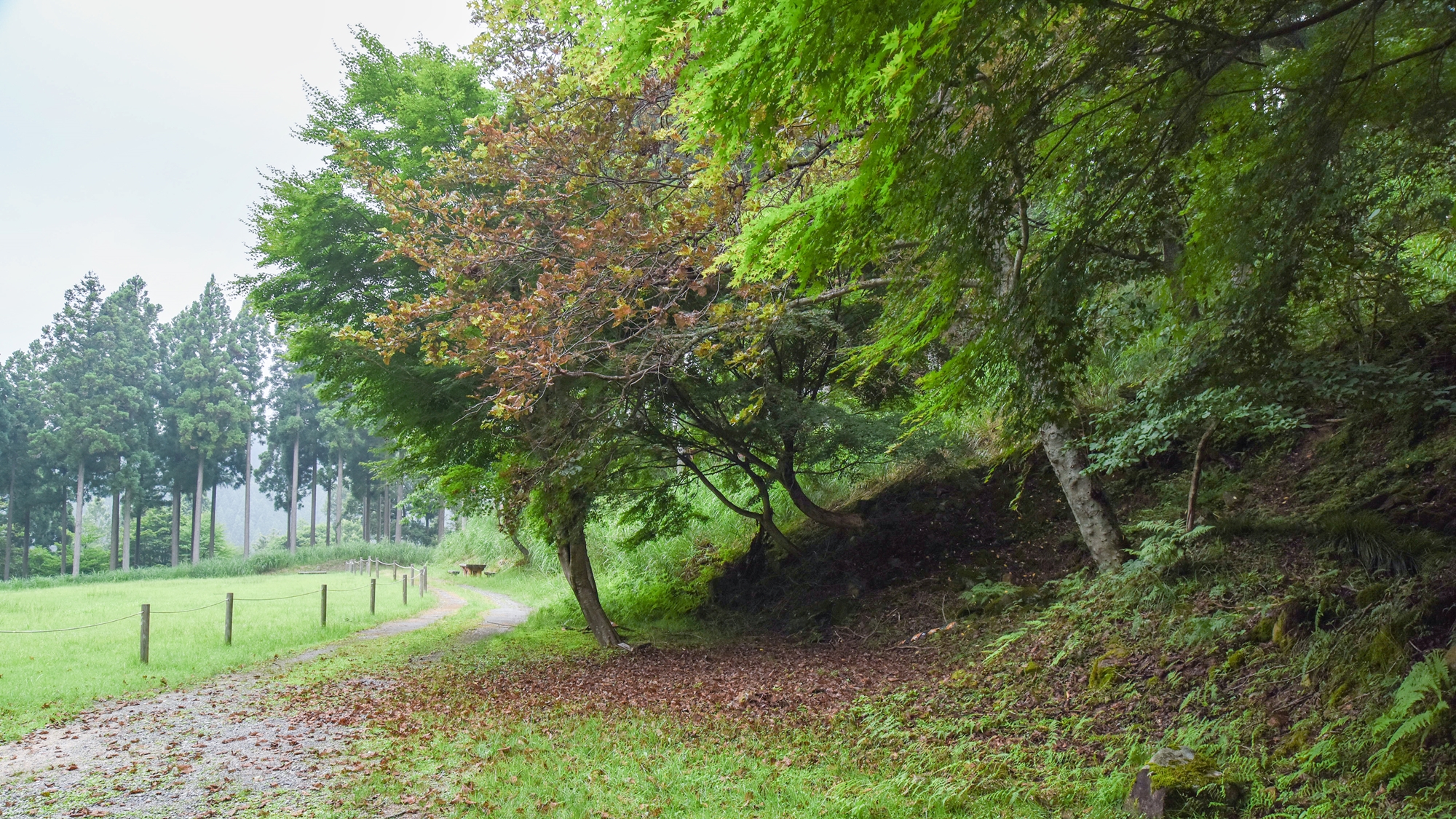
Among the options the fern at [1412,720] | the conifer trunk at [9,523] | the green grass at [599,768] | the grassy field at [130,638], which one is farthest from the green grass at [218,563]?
the fern at [1412,720]

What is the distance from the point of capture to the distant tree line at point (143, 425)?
42.8 meters

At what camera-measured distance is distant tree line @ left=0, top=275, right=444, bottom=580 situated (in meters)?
42.8

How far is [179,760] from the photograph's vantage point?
6414 mm

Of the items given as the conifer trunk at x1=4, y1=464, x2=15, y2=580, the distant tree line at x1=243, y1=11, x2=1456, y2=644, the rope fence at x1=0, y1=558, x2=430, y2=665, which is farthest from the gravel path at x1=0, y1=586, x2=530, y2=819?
the conifer trunk at x1=4, y1=464, x2=15, y2=580

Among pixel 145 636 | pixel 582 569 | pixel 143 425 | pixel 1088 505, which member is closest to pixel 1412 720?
pixel 1088 505

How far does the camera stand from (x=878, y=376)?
1146 centimetres

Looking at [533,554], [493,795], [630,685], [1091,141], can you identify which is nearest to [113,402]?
[533,554]

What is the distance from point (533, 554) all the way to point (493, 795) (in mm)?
21556

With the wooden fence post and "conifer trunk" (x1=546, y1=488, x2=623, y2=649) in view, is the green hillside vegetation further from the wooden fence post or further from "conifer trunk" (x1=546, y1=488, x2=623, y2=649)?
the wooden fence post

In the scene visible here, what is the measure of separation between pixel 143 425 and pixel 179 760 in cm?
4957

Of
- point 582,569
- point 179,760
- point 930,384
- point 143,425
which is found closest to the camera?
point 930,384

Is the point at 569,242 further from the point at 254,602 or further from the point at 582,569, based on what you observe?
the point at 254,602

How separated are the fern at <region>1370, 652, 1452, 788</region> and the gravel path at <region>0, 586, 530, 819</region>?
606 cm

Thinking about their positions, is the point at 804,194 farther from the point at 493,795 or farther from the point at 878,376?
the point at 493,795
